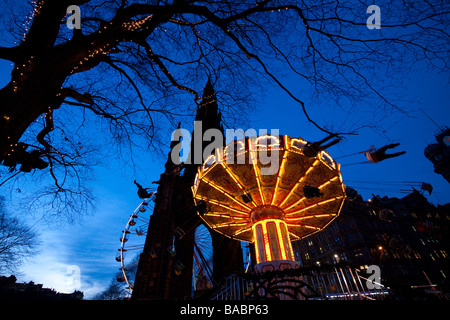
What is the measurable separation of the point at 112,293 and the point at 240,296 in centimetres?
6757

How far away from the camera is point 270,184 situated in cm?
1121

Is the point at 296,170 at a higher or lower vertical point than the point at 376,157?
higher

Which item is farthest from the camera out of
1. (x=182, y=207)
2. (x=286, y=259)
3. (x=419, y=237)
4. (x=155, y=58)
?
(x=419, y=237)

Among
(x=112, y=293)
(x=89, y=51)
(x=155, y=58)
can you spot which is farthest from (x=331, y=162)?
(x=112, y=293)

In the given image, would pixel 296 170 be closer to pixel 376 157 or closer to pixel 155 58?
pixel 376 157

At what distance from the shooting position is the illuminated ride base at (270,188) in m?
9.76

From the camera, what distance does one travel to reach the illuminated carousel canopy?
984 cm

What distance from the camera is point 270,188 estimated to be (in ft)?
37.3

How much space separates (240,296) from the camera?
5457 millimetres

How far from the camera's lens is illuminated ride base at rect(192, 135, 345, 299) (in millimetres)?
9758

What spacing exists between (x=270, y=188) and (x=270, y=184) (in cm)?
30

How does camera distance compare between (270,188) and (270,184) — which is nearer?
(270,184)
